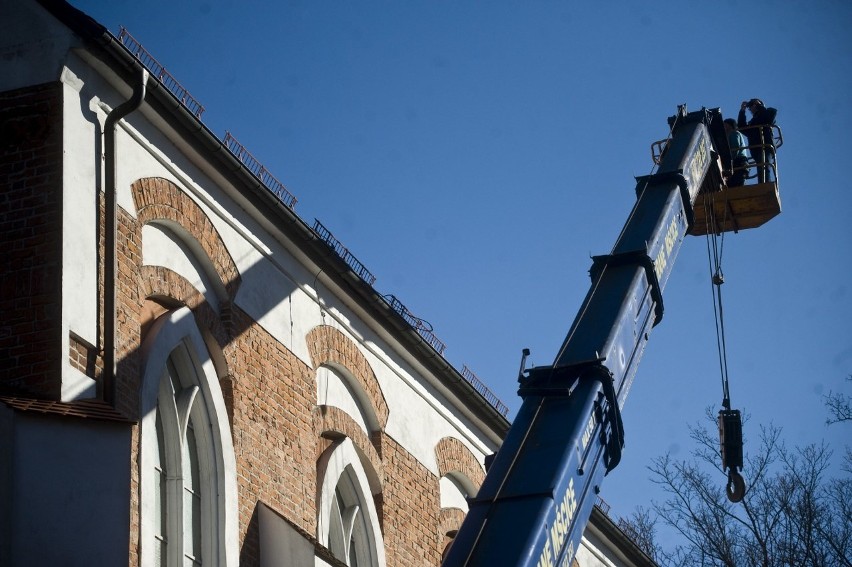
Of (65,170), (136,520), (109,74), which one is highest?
(109,74)

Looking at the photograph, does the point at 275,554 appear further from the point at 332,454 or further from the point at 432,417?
the point at 432,417

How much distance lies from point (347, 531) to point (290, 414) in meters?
2.18

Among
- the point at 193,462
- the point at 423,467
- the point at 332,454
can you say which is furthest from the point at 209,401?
the point at 423,467

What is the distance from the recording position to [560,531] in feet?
41.9

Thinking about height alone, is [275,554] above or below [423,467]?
below

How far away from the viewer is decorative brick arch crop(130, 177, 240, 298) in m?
14.5

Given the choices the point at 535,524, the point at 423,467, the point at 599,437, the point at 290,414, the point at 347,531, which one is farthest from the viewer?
the point at 423,467

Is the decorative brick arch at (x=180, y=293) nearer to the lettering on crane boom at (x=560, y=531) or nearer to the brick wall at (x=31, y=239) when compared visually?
the brick wall at (x=31, y=239)

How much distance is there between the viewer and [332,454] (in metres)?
17.5

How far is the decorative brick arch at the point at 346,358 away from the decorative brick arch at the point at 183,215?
182 centimetres

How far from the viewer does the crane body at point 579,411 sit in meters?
12.3

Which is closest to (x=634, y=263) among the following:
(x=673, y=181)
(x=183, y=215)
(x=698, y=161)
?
(x=673, y=181)

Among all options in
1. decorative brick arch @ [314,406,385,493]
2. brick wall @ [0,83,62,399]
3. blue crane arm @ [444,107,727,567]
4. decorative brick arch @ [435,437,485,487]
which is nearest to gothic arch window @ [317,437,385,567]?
decorative brick arch @ [314,406,385,493]

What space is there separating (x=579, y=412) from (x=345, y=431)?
16.4ft
